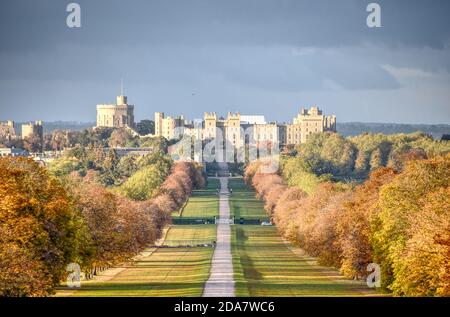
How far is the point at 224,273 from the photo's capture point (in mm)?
55812

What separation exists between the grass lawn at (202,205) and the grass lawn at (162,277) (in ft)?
107

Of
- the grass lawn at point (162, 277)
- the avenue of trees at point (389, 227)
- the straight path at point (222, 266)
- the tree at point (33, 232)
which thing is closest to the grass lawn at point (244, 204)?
the straight path at point (222, 266)

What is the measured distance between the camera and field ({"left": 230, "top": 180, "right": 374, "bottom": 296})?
46.5 metres

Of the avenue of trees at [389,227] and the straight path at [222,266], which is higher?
the avenue of trees at [389,227]

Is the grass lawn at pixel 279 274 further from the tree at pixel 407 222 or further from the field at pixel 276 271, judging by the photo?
the tree at pixel 407 222

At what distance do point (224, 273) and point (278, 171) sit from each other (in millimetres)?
93357

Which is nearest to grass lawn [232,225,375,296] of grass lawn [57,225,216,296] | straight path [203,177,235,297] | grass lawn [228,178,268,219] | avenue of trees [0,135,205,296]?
straight path [203,177,235,297]

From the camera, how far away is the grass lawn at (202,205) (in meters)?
110

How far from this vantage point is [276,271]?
58.7 meters

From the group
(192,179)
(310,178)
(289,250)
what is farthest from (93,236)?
(192,179)

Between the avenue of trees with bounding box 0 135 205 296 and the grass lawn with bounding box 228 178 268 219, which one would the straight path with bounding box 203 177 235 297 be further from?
the avenue of trees with bounding box 0 135 205 296

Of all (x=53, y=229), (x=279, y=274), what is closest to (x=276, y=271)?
(x=279, y=274)
